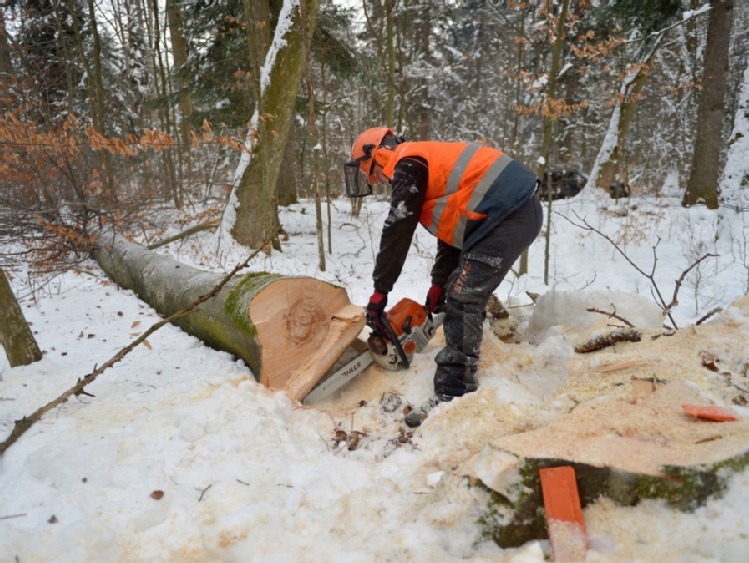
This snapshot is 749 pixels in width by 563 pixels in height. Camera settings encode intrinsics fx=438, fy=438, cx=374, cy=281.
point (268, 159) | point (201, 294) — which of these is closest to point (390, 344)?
point (201, 294)

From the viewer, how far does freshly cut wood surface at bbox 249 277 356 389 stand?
2760 mm

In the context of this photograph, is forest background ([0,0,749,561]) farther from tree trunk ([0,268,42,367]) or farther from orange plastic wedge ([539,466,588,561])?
orange plastic wedge ([539,466,588,561])

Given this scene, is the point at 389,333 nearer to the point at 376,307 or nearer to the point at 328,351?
the point at 376,307

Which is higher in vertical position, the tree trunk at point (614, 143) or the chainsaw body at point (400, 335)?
the tree trunk at point (614, 143)

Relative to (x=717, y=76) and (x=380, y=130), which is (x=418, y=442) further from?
(x=717, y=76)

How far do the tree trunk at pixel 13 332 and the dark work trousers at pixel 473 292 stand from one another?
2.59 m

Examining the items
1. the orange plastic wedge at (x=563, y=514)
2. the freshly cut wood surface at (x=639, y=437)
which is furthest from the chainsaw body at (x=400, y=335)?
the orange plastic wedge at (x=563, y=514)

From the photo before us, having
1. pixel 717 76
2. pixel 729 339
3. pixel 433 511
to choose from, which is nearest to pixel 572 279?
pixel 729 339

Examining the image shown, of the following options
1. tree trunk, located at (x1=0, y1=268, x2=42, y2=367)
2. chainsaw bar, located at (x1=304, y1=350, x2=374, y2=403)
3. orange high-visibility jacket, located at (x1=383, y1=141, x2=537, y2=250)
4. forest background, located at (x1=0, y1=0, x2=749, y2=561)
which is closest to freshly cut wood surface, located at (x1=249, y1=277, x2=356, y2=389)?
chainsaw bar, located at (x1=304, y1=350, x2=374, y2=403)

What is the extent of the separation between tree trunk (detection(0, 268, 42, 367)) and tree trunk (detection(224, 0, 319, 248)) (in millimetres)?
4112

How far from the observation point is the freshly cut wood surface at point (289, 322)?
2760mm

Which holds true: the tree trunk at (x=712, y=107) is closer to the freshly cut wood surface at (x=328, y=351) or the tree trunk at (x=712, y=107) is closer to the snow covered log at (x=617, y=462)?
the freshly cut wood surface at (x=328, y=351)

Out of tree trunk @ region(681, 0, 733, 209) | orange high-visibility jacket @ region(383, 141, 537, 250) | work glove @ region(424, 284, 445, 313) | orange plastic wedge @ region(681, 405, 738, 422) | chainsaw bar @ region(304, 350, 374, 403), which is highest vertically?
tree trunk @ region(681, 0, 733, 209)

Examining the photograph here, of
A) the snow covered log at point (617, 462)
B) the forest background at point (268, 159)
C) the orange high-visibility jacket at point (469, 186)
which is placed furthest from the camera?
the orange high-visibility jacket at point (469, 186)
